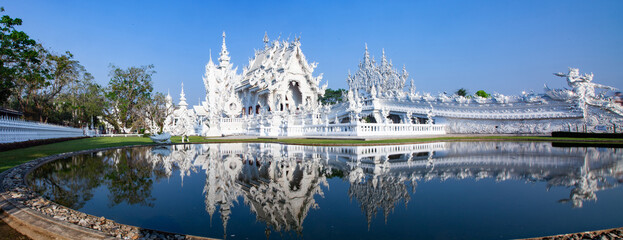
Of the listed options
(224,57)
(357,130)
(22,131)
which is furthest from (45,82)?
(357,130)

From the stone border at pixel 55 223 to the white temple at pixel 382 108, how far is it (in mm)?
15004

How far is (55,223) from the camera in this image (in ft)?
11.7

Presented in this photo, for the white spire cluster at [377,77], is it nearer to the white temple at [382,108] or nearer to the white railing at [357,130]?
the white temple at [382,108]

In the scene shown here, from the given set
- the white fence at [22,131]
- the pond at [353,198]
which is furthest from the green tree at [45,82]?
the pond at [353,198]

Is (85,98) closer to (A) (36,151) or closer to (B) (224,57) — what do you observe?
(B) (224,57)

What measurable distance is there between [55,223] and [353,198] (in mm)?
3742

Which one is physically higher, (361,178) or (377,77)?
(377,77)

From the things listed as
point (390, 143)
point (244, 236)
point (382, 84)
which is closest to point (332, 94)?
point (382, 84)

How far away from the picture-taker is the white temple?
67.9 ft

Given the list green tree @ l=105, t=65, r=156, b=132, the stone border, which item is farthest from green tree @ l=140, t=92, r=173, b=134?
the stone border

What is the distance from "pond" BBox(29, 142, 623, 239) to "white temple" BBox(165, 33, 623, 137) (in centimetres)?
1160

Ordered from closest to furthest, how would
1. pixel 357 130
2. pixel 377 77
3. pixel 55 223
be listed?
1. pixel 55 223
2. pixel 357 130
3. pixel 377 77

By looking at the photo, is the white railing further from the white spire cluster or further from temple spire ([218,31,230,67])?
temple spire ([218,31,230,67])

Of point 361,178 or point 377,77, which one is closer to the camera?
point 361,178
